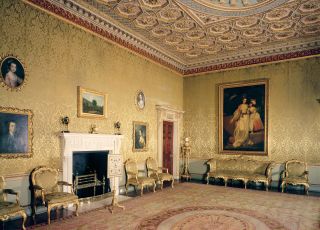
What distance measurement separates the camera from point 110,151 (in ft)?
23.9

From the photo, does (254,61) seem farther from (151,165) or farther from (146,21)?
(151,165)

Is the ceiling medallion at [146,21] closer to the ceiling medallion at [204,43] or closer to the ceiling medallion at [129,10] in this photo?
the ceiling medallion at [129,10]

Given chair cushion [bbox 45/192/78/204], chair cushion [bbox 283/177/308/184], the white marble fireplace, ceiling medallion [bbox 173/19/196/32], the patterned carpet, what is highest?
ceiling medallion [bbox 173/19/196/32]

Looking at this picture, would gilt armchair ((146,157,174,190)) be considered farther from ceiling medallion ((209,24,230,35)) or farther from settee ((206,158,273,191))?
ceiling medallion ((209,24,230,35))

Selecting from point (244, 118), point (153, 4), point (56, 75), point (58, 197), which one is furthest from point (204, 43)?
point (58, 197)

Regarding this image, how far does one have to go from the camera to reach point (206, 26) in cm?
740

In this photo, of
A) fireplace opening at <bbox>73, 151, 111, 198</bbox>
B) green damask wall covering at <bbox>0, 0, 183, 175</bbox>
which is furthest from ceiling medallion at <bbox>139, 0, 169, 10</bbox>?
fireplace opening at <bbox>73, 151, 111, 198</bbox>

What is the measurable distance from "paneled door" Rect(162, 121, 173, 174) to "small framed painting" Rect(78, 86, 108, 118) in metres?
3.51

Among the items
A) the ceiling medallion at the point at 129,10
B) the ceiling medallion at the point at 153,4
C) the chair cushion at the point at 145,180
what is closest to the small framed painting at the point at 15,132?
the chair cushion at the point at 145,180

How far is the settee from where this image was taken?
27.8 feet

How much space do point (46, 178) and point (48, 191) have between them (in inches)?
11.2

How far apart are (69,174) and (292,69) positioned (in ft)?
26.0

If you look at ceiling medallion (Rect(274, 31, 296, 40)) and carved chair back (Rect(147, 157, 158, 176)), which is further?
carved chair back (Rect(147, 157, 158, 176))

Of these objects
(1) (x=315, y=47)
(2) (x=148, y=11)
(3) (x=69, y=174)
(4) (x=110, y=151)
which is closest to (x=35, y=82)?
(3) (x=69, y=174)
